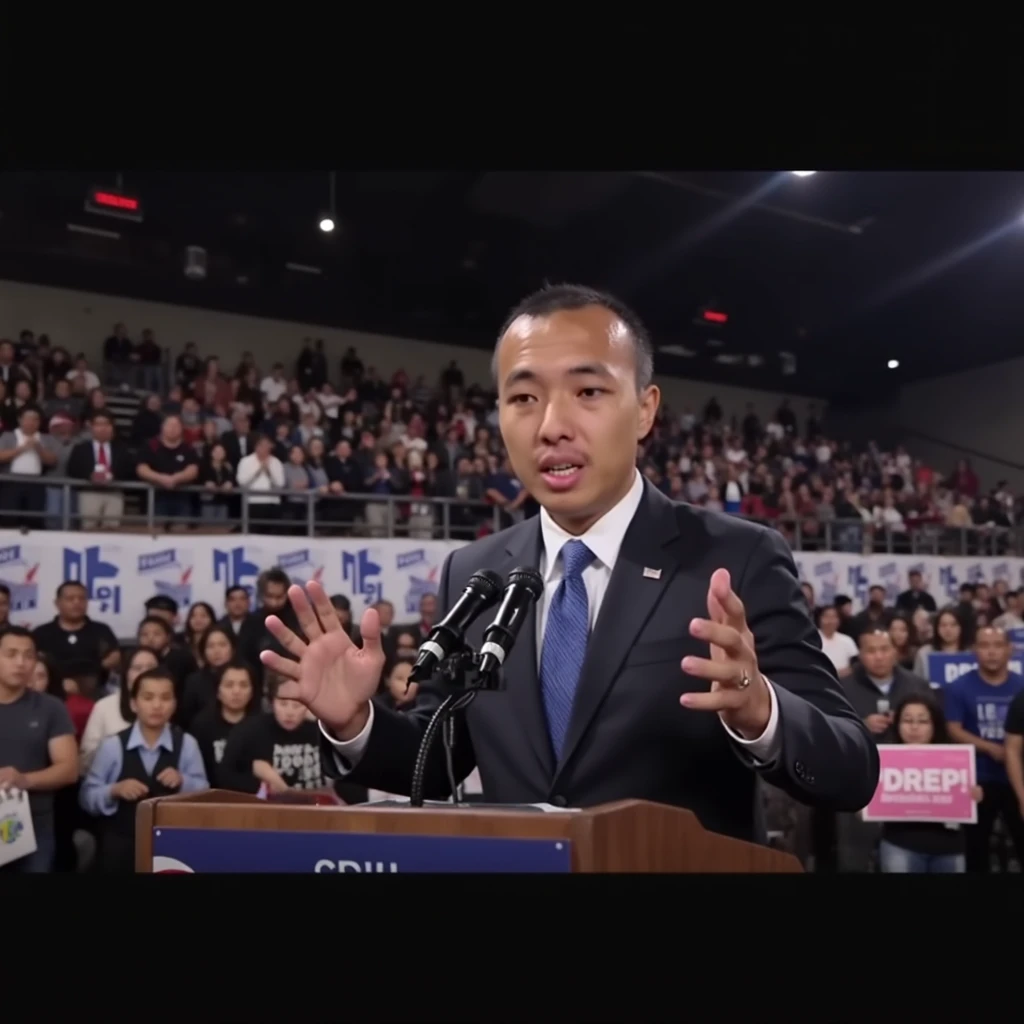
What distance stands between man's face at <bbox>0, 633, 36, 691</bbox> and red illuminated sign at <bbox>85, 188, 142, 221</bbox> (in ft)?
23.5

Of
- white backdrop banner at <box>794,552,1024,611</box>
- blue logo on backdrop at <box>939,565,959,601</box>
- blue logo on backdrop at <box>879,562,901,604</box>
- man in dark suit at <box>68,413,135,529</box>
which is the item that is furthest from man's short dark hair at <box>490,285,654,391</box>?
blue logo on backdrop at <box>939,565,959,601</box>

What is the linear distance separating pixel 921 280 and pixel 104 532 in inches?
392

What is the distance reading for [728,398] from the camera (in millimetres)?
17344

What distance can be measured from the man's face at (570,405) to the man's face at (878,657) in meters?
4.15

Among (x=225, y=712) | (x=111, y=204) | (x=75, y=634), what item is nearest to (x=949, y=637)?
(x=225, y=712)

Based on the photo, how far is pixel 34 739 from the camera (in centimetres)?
419

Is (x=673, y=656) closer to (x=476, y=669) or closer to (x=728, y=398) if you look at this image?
(x=476, y=669)

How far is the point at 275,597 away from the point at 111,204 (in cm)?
528

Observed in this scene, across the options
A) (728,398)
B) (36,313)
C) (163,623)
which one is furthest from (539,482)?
(728,398)

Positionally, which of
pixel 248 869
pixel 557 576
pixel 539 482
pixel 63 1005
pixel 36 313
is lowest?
pixel 63 1005

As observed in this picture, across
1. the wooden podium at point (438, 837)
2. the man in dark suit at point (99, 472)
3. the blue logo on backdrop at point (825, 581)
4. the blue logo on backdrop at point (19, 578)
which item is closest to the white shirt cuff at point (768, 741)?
the wooden podium at point (438, 837)

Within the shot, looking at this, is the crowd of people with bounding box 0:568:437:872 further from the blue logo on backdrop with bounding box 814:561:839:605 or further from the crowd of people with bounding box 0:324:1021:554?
the blue logo on backdrop with bounding box 814:561:839:605

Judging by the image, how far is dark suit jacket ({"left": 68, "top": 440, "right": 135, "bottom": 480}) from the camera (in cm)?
816

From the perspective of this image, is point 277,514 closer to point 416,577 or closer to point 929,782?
point 416,577
